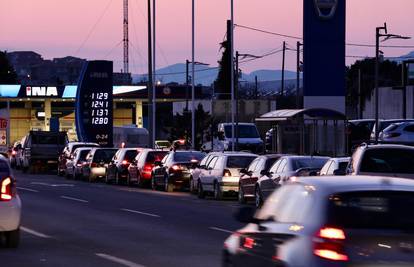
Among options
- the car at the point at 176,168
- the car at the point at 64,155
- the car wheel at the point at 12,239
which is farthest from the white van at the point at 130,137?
the car wheel at the point at 12,239

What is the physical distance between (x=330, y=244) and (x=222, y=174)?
2405 centimetres

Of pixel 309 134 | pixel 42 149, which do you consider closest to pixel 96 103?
pixel 42 149

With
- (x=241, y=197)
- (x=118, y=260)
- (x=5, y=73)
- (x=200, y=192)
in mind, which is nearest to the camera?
(x=118, y=260)

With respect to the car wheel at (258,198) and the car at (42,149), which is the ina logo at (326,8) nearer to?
the car wheel at (258,198)

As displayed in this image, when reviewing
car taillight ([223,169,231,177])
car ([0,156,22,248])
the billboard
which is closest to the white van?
the billboard

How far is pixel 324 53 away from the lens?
4481 cm

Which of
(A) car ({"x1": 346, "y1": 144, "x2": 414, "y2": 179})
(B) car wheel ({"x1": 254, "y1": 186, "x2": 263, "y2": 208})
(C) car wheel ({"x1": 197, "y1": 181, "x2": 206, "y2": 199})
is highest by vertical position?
(A) car ({"x1": 346, "y1": 144, "x2": 414, "y2": 179})

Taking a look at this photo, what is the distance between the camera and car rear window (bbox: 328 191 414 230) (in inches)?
332

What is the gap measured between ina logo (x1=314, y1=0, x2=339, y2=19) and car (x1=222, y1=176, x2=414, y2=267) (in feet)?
116

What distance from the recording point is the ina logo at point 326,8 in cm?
4425

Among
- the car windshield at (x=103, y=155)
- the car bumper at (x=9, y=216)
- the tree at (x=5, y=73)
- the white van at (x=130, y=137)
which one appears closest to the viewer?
the car bumper at (x=9, y=216)

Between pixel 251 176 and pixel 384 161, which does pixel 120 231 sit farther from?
pixel 251 176

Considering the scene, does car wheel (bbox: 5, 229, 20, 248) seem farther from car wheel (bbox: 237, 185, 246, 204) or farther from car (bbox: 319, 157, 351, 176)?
car wheel (bbox: 237, 185, 246, 204)

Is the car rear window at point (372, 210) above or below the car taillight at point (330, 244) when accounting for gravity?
above
